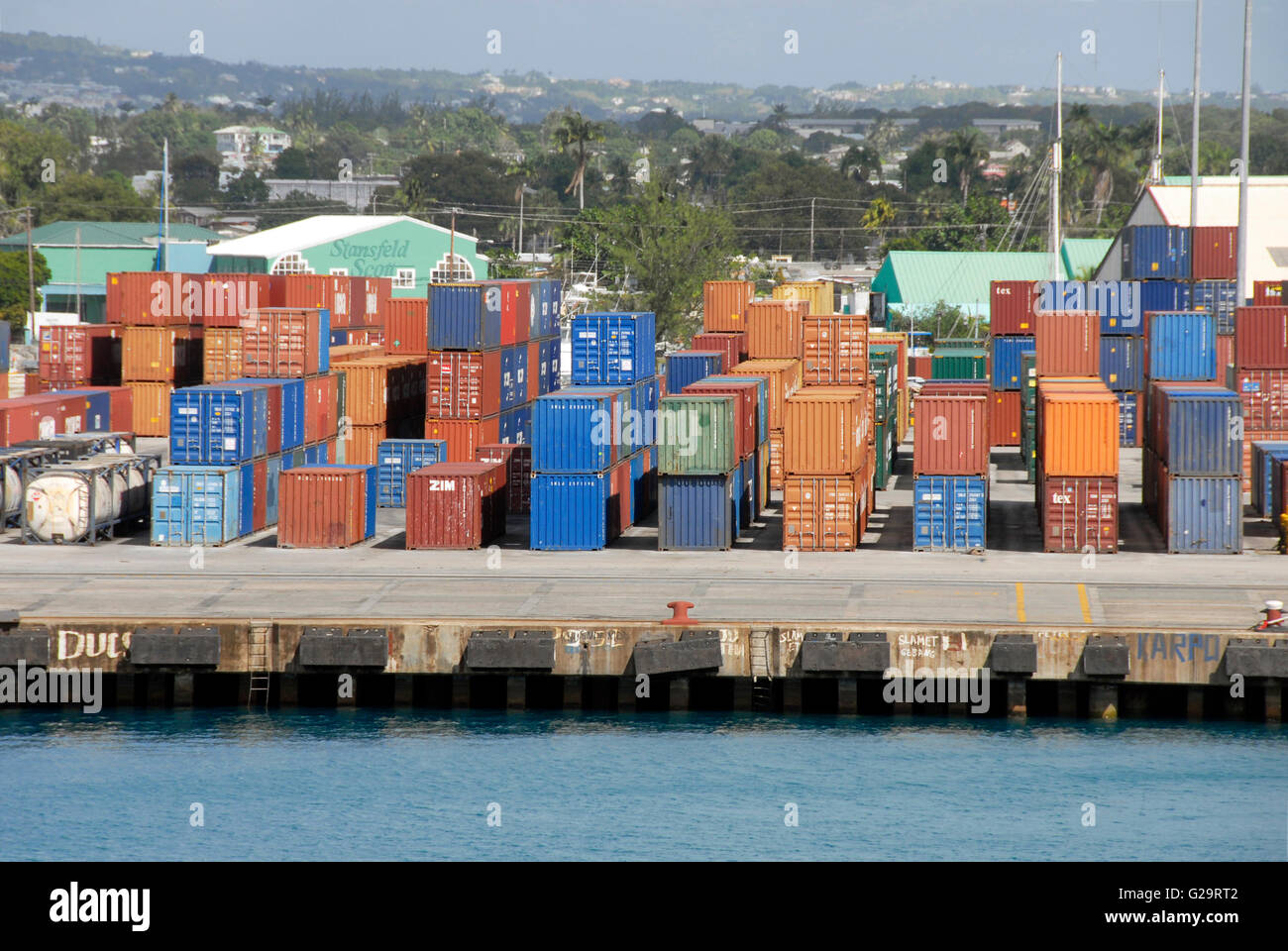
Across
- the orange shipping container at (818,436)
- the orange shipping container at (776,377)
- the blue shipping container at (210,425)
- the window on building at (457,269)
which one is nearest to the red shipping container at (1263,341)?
the orange shipping container at (776,377)

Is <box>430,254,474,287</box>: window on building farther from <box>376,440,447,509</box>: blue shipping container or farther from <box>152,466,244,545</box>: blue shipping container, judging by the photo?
<box>152,466,244,545</box>: blue shipping container

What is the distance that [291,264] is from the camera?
497ft

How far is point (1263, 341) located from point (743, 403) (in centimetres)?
2560

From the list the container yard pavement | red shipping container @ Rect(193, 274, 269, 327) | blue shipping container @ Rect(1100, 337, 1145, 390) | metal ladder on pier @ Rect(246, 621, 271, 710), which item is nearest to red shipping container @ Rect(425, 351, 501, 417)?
the container yard pavement

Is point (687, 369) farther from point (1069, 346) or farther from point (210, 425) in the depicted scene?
point (210, 425)

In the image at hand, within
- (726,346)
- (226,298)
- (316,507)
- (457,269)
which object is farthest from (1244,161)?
(457,269)

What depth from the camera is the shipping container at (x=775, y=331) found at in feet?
241

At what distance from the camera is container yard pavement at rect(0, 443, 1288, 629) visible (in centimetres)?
4616

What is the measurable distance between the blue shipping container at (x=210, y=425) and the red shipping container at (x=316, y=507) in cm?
218

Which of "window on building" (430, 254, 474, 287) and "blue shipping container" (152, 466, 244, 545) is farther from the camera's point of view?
"window on building" (430, 254, 474, 287)

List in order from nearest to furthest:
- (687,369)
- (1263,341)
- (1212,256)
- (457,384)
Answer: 1. (457,384)
2. (687,369)
3. (1263,341)
4. (1212,256)

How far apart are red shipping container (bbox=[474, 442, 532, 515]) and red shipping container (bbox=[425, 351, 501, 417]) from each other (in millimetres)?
2166

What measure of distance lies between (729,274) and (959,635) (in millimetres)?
121920
